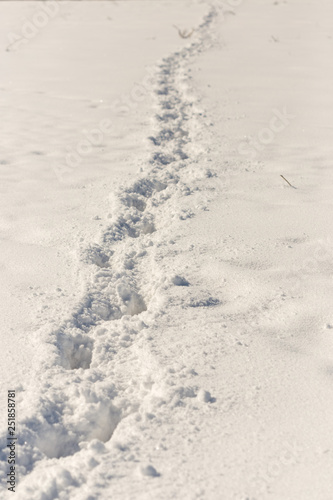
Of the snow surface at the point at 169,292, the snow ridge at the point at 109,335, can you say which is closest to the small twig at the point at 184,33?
the snow surface at the point at 169,292

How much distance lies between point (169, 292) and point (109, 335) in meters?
0.35

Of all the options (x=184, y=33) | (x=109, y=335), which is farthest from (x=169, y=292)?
(x=184, y=33)

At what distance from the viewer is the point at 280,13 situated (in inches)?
383

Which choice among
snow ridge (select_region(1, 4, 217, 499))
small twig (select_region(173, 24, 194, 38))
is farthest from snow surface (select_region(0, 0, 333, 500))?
small twig (select_region(173, 24, 194, 38))

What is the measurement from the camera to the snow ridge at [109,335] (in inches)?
61.0

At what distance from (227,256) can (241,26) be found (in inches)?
288

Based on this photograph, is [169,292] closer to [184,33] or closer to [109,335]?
[109,335]

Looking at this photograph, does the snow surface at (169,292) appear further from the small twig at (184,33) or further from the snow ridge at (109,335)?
the small twig at (184,33)

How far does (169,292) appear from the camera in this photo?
2207 mm

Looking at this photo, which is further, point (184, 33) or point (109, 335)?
point (184, 33)

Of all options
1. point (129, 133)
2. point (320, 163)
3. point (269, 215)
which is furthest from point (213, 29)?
point (269, 215)

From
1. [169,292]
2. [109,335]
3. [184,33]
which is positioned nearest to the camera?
[109,335]

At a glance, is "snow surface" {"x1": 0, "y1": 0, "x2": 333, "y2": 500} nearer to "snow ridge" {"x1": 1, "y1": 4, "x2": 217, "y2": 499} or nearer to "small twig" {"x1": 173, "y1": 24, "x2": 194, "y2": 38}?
"snow ridge" {"x1": 1, "y1": 4, "x2": 217, "y2": 499}

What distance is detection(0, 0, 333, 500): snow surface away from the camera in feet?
4.79
